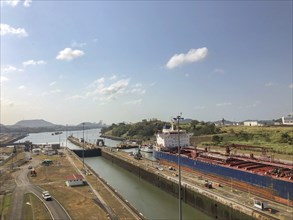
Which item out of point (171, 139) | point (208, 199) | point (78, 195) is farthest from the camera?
point (171, 139)

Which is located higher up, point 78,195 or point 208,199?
point 78,195

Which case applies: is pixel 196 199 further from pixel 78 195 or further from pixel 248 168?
pixel 78 195

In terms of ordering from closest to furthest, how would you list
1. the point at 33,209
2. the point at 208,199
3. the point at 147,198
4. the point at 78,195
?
the point at 33,209
the point at 208,199
the point at 78,195
the point at 147,198

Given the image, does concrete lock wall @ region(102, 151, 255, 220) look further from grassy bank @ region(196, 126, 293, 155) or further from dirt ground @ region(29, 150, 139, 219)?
grassy bank @ region(196, 126, 293, 155)

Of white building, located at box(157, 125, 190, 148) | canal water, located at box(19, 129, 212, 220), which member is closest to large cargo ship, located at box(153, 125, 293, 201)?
white building, located at box(157, 125, 190, 148)

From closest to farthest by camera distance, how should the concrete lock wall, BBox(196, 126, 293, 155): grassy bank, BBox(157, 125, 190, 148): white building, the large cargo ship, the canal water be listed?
the concrete lock wall
the large cargo ship
the canal water
BBox(157, 125, 190, 148): white building
BBox(196, 126, 293, 155): grassy bank

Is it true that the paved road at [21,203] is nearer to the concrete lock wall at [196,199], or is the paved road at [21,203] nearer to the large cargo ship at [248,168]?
the large cargo ship at [248,168]

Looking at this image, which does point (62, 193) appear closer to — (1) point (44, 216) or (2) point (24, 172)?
(1) point (44, 216)

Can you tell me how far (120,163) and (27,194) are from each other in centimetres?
4387

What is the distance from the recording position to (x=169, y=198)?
158ft

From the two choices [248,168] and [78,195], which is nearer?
[78,195]

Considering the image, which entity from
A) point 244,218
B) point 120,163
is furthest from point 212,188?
point 120,163

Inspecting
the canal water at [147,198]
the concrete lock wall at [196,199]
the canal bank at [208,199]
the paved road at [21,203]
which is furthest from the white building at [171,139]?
the paved road at [21,203]

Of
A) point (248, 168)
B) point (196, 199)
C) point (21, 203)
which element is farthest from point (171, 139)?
point (21, 203)
